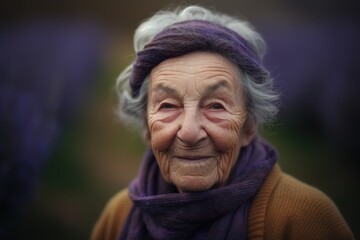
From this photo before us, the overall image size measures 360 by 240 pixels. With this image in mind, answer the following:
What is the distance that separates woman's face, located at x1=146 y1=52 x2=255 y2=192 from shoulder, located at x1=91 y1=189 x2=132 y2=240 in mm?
712

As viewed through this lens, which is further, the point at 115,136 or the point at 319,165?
the point at 115,136

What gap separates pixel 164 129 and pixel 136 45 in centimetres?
72

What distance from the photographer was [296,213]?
1977 mm

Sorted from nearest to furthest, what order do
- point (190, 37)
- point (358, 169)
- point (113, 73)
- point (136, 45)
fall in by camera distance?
point (190, 37) → point (136, 45) → point (358, 169) → point (113, 73)

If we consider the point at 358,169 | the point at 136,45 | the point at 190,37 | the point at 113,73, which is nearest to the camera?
the point at 190,37

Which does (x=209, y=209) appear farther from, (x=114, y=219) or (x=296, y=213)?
(x=114, y=219)

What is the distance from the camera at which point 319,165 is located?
3209 millimetres

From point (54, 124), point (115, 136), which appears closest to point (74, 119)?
point (54, 124)

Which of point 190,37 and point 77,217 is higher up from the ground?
point 190,37

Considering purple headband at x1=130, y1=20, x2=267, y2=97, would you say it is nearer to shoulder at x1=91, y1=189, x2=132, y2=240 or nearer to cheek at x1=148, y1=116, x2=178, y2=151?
cheek at x1=148, y1=116, x2=178, y2=151

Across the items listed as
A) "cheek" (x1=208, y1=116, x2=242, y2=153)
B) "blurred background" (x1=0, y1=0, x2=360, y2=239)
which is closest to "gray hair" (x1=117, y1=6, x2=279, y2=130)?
"cheek" (x1=208, y1=116, x2=242, y2=153)

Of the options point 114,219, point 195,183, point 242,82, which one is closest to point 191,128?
point 195,183

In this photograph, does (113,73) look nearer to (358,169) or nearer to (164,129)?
(164,129)

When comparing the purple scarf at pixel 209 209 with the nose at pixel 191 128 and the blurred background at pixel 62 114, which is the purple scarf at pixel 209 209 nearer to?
the nose at pixel 191 128
